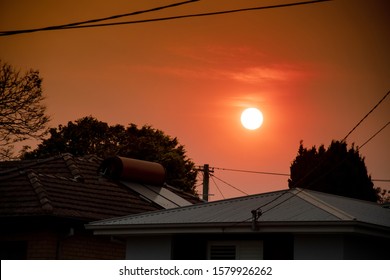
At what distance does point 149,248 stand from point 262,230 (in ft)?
11.4

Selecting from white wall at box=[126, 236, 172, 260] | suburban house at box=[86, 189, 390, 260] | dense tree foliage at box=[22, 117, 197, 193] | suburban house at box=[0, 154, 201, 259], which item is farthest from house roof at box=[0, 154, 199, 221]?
dense tree foliage at box=[22, 117, 197, 193]

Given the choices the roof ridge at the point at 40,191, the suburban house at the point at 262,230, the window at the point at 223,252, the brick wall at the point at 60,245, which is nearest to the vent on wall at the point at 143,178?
the roof ridge at the point at 40,191

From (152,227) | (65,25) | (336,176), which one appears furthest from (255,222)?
(336,176)

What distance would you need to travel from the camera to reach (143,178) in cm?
2852

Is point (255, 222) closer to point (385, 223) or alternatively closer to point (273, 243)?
point (273, 243)

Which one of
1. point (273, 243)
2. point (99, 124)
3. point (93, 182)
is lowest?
point (273, 243)

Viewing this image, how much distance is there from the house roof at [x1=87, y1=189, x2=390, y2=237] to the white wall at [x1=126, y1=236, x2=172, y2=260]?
1.49 feet

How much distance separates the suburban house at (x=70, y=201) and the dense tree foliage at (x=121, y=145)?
2096cm

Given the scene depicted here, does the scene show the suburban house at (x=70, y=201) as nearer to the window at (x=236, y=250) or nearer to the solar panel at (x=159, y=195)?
the solar panel at (x=159, y=195)

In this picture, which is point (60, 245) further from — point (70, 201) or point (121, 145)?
point (121, 145)

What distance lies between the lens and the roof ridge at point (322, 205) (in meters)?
17.6

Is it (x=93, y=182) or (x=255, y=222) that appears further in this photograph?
(x=93, y=182)

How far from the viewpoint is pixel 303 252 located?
18.2 metres
